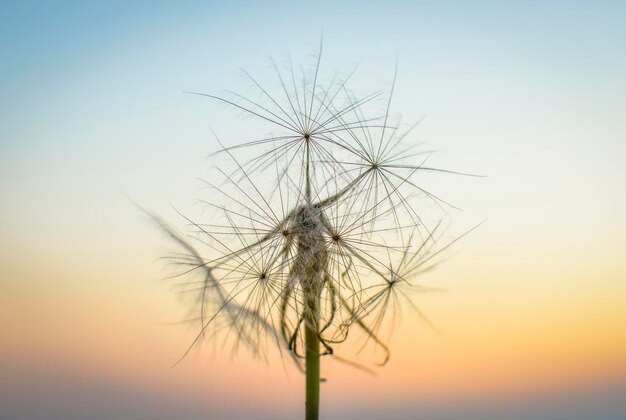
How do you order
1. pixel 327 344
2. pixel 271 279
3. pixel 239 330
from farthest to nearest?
pixel 239 330 < pixel 271 279 < pixel 327 344

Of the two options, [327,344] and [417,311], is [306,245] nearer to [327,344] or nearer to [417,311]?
[327,344]

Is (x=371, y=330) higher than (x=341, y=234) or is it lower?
lower

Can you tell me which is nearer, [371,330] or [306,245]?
[306,245]

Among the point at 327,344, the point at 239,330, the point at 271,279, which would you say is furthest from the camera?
the point at 239,330

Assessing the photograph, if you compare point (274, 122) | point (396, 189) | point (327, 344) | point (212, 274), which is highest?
point (274, 122)

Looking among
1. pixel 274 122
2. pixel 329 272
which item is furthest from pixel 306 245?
pixel 274 122

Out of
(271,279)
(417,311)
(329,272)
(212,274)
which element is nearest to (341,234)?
(329,272)

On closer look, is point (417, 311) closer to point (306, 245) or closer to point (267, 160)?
point (306, 245)
